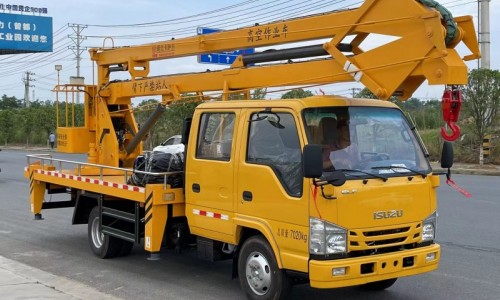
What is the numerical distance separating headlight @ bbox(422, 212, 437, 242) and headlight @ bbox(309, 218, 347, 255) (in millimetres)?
1018

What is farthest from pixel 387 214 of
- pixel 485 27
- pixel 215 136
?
pixel 485 27

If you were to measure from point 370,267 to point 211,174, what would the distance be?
204 centimetres

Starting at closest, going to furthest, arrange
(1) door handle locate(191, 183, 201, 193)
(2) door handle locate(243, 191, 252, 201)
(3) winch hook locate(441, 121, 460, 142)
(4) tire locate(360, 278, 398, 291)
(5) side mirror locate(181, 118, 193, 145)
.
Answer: (3) winch hook locate(441, 121, 460, 142), (2) door handle locate(243, 191, 252, 201), (4) tire locate(360, 278, 398, 291), (1) door handle locate(191, 183, 201, 193), (5) side mirror locate(181, 118, 193, 145)

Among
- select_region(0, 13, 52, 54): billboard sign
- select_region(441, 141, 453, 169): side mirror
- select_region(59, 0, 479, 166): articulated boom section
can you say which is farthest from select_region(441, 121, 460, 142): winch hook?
select_region(0, 13, 52, 54): billboard sign

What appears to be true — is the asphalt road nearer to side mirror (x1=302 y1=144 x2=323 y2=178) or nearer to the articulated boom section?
side mirror (x1=302 y1=144 x2=323 y2=178)

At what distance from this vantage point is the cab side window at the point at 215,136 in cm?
673

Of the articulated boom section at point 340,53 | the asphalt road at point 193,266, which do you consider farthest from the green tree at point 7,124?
the articulated boom section at point 340,53

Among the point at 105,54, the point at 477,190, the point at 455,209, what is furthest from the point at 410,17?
the point at 477,190

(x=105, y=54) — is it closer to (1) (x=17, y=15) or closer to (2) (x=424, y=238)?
(2) (x=424, y=238)

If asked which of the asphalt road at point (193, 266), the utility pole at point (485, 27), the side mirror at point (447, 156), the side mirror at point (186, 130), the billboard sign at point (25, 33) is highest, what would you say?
the billboard sign at point (25, 33)

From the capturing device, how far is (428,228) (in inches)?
244

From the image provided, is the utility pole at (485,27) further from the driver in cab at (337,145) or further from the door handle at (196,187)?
the driver in cab at (337,145)

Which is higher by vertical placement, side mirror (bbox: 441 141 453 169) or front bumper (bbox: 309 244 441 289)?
side mirror (bbox: 441 141 453 169)

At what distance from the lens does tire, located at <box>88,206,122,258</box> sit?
8.73m
